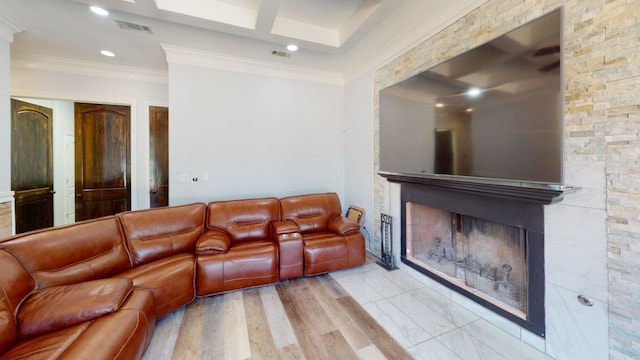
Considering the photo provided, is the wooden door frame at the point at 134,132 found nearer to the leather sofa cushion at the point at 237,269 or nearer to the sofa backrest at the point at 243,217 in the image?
the sofa backrest at the point at 243,217

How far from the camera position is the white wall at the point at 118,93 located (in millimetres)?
3377

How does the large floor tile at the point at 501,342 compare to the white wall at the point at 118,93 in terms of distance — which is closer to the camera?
the large floor tile at the point at 501,342

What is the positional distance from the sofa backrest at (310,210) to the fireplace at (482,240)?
102 centimetres

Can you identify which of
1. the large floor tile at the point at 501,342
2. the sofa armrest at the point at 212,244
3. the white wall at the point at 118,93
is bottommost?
the large floor tile at the point at 501,342

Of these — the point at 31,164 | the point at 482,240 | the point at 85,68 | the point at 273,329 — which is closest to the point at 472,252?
the point at 482,240

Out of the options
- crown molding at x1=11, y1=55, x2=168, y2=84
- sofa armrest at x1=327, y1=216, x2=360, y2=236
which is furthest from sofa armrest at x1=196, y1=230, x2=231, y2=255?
crown molding at x1=11, y1=55, x2=168, y2=84

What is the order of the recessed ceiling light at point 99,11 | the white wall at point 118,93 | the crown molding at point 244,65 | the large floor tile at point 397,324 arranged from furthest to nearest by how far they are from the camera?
the white wall at point 118,93 → the crown molding at point 244,65 → the recessed ceiling light at point 99,11 → the large floor tile at point 397,324

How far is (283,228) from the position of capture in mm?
2957

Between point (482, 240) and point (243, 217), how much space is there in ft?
8.75

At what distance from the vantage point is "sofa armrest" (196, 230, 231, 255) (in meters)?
2.52

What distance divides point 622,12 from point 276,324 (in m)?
3.06

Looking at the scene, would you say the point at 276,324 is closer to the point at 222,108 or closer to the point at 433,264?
the point at 433,264

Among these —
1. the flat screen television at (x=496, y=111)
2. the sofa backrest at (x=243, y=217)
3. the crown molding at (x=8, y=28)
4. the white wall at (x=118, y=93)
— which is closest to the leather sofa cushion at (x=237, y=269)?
the sofa backrest at (x=243, y=217)

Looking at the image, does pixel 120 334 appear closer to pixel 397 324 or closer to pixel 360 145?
→ pixel 397 324
